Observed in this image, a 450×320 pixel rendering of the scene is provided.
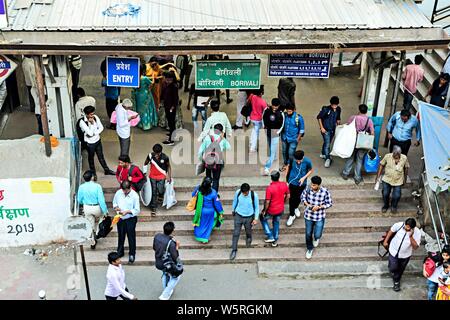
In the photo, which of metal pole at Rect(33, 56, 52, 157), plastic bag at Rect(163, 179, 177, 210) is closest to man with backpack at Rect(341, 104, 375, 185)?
plastic bag at Rect(163, 179, 177, 210)

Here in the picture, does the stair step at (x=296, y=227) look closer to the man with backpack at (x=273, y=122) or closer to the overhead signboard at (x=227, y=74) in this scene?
the man with backpack at (x=273, y=122)

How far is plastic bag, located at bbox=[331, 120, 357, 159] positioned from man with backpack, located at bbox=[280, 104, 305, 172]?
26.4 inches

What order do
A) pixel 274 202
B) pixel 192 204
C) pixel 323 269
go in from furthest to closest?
pixel 323 269 → pixel 192 204 → pixel 274 202

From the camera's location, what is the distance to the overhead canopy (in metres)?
11.6

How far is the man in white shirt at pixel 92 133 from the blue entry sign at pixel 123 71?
2.32 ft

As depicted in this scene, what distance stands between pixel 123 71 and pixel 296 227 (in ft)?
13.6

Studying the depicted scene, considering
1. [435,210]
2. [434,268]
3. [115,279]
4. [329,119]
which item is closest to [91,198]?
[115,279]

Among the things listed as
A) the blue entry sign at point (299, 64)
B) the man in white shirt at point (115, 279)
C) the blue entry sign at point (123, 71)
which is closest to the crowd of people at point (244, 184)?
the man in white shirt at point (115, 279)

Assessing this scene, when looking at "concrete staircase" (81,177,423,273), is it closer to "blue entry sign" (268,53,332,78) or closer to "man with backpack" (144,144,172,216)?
"man with backpack" (144,144,172,216)

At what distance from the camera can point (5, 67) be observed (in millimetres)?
12070

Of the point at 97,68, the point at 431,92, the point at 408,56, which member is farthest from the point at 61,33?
the point at 408,56

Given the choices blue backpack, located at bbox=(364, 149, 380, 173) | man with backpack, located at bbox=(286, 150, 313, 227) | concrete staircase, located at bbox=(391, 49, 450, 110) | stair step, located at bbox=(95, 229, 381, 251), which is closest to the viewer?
man with backpack, located at bbox=(286, 150, 313, 227)

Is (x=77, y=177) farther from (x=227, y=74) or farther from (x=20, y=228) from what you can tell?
(x=227, y=74)
